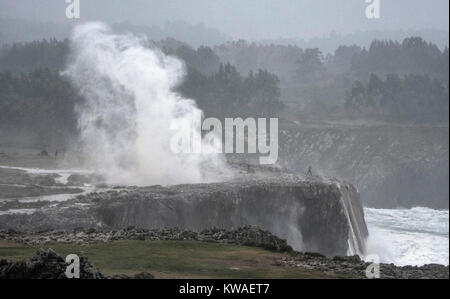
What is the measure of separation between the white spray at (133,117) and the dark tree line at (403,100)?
2394 inches

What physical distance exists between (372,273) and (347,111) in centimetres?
12036

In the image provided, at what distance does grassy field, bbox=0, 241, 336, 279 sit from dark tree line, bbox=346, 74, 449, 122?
333ft

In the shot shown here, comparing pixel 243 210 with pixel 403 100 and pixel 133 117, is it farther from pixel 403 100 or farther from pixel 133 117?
pixel 403 100

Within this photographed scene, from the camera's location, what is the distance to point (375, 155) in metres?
131

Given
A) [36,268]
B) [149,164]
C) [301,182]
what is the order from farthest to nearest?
[149,164]
[301,182]
[36,268]

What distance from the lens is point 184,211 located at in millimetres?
53438

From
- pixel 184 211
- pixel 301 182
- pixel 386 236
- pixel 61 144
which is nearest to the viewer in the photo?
pixel 184 211

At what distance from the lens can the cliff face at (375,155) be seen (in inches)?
4742

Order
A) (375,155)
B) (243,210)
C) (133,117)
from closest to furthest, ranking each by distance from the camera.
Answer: (243,210), (133,117), (375,155)

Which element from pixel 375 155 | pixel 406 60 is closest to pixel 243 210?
pixel 375 155

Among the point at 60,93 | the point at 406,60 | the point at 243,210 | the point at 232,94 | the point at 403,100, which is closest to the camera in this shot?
the point at 243,210

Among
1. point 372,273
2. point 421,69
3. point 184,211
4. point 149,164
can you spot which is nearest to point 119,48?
point 149,164

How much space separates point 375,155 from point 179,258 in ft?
324

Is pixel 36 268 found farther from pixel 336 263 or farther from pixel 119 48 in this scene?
pixel 119 48
